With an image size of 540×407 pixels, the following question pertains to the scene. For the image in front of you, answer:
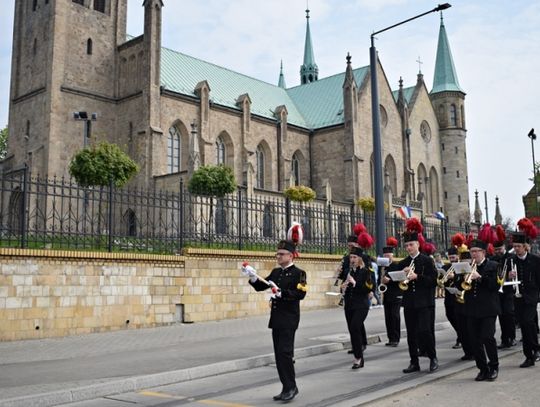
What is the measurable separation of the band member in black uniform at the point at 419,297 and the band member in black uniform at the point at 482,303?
53 centimetres

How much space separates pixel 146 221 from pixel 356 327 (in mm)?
6994

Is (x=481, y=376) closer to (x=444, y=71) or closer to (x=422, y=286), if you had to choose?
(x=422, y=286)

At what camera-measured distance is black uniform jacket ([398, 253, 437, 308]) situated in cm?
807

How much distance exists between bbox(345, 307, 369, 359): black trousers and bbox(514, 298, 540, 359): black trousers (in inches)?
88.7

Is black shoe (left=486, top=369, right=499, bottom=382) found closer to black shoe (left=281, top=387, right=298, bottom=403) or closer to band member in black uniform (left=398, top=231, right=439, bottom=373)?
band member in black uniform (left=398, top=231, right=439, bottom=373)

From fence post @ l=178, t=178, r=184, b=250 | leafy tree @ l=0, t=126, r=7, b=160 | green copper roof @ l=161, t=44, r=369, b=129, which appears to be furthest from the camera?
leafy tree @ l=0, t=126, r=7, b=160

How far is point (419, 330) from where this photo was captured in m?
8.06

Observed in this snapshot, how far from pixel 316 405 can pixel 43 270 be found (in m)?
7.33

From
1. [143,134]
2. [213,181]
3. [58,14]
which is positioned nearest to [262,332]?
[213,181]

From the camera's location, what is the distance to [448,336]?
40.1 ft

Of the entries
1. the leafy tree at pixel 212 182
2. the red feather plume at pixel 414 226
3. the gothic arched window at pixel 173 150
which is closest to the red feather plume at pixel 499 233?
the red feather plume at pixel 414 226

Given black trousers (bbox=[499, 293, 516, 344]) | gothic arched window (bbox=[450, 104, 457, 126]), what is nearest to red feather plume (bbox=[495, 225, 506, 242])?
black trousers (bbox=[499, 293, 516, 344])

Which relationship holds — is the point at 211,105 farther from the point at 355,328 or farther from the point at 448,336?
the point at 355,328

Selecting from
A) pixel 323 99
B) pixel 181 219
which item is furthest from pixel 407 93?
pixel 181 219
